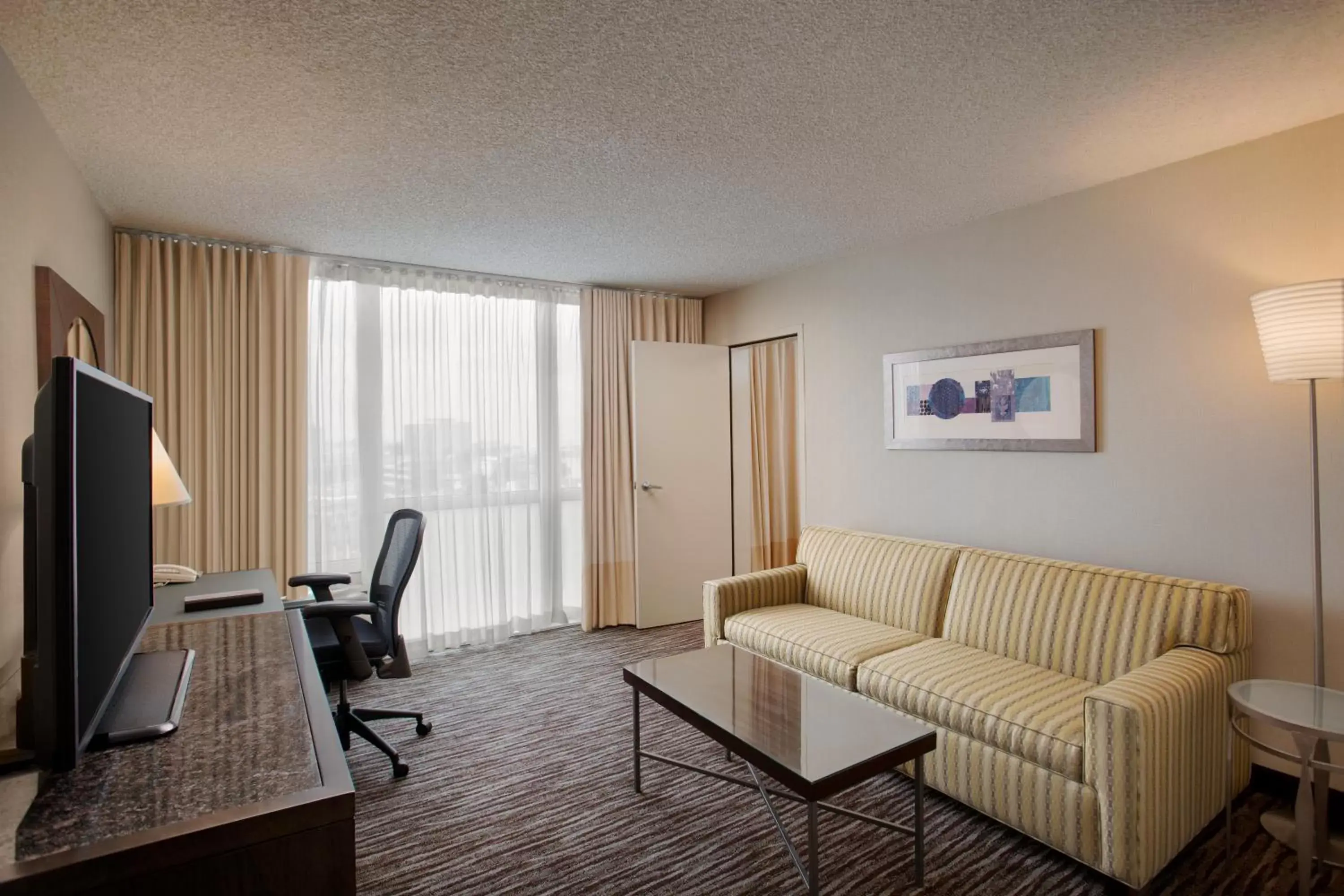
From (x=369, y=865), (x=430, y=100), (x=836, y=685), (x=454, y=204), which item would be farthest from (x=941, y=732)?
(x=454, y=204)

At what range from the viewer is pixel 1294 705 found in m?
1.93

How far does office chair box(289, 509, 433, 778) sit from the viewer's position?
8.46 feet

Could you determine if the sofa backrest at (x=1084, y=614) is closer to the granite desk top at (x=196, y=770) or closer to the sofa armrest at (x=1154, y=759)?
the sofa armrest at (x=1154, y=759)

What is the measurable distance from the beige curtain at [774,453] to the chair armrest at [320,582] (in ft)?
11.3

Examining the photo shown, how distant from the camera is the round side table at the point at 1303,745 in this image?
180cm

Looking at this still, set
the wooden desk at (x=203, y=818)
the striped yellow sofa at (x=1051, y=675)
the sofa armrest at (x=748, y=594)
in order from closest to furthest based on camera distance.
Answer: the wooden desk at (x=203, y=818), the striped yellow sofa at (x=1051, y=675), the sofa armrest at (x=748, y=594)

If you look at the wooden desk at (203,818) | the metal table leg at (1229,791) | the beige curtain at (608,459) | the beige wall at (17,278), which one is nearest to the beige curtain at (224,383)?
the beige wall at (17,278)

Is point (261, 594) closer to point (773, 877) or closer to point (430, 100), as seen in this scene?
point (430, 100)

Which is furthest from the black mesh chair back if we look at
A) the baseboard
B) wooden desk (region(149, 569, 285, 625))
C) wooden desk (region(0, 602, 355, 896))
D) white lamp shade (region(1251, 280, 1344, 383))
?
the baseboard

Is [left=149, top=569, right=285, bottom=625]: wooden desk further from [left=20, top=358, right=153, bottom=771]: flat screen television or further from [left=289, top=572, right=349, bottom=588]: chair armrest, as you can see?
[left=20, top=358, right=153, bottom=771]: flat screen television

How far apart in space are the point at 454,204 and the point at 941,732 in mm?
2991

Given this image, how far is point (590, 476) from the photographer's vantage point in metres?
4.75

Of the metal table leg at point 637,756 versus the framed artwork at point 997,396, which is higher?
the framed artwork at point 997,396

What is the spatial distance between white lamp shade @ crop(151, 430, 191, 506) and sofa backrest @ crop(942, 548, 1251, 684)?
131 inches
